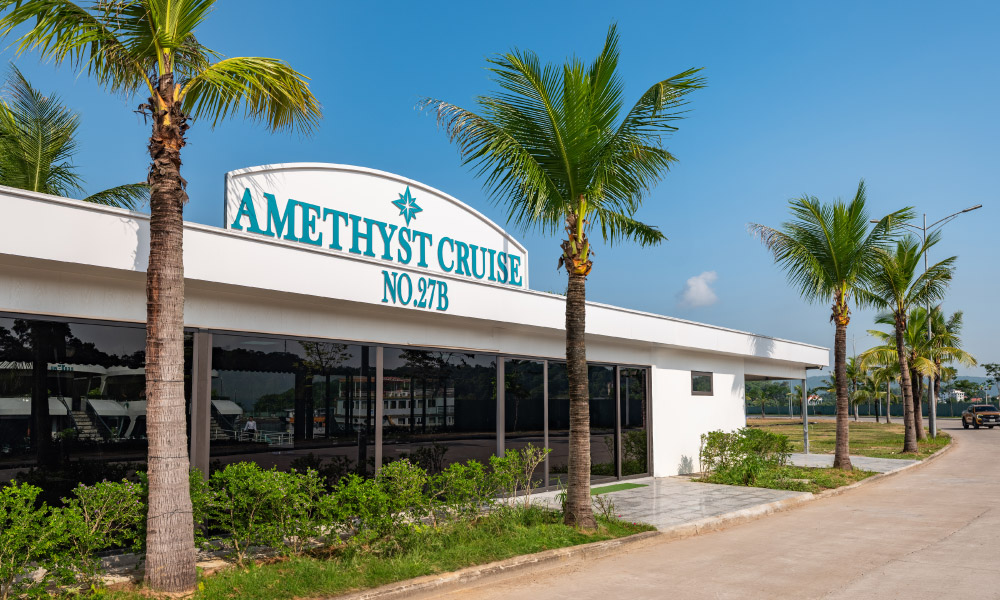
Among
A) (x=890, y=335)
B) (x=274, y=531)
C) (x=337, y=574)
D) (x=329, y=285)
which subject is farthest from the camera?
(x=890, y=335)

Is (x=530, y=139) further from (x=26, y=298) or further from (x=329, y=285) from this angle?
(x=26, y=298)

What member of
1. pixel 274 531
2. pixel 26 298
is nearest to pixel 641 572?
pixel 274 531

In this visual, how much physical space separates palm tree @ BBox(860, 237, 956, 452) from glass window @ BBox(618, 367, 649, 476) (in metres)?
10.6

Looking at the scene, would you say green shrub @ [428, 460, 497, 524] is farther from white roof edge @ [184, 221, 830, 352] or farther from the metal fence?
the metal fence

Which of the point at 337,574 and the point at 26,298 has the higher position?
the point at 26,298

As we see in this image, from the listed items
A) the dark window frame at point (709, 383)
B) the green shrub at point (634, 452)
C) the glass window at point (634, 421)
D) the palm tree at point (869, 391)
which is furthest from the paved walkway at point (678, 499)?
the palm tree at point (869, 391)

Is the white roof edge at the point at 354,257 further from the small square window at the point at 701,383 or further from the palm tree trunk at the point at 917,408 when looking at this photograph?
the palm tree trunk at the point at 917,408

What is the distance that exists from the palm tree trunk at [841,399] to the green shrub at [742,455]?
2203 millimetres

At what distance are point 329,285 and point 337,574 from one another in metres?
3.91

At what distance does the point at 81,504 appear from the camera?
672cm

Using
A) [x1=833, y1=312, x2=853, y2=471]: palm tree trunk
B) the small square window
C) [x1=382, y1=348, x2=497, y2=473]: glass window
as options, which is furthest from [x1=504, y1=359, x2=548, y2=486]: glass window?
[x1=833, y1=312, x2=853, y2=471]: palm tree trunk

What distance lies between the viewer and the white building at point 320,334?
7.64m

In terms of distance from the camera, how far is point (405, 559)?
→ 25.9 feet

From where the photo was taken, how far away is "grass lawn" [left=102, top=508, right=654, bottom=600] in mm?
6711
